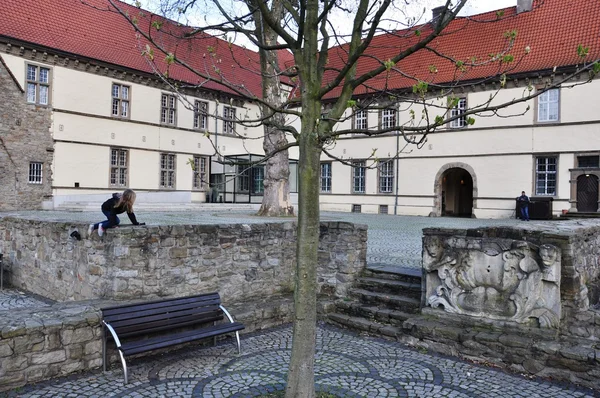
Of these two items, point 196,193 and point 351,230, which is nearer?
point 351,230

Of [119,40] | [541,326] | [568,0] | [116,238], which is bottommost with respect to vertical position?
[541,326]

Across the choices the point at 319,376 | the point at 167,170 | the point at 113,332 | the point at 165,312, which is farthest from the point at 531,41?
the point at 113,332

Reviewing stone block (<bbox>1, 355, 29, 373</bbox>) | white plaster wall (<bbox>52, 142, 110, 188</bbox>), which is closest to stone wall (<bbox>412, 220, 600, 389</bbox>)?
stone block (<bbox>1, 355, 29, 373</bbox>)

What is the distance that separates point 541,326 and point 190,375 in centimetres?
400

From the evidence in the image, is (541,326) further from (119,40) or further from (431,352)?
(119,40)

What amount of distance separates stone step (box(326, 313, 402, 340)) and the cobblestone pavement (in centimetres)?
33

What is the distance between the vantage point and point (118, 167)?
2505cm

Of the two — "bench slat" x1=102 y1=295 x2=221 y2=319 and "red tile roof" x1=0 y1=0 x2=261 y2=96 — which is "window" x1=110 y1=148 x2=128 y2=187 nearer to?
"red tile roof" x1=0 y1=0 x2=261 y2=96

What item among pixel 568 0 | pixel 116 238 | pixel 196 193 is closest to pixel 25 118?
pixel 196 193

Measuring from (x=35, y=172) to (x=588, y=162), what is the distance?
25176mm

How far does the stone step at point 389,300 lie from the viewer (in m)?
6.95

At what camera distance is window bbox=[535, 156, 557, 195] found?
23.9m

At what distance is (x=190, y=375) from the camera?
512cm

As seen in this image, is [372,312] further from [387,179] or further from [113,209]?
[387,179]
